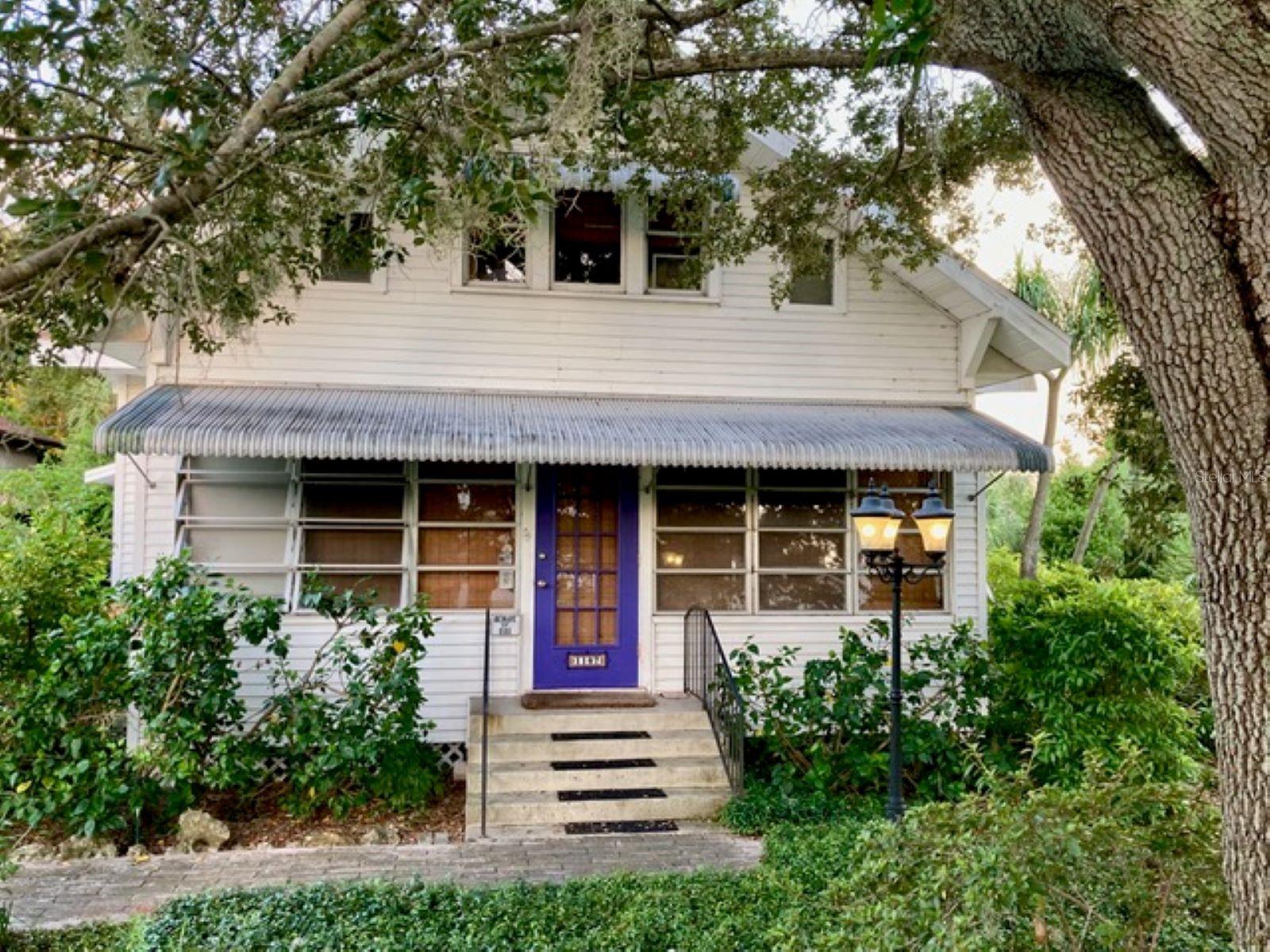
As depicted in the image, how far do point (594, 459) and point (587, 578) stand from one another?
1.63 meters

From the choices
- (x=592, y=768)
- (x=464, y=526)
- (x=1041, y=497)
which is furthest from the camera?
(x=1041, y=497)

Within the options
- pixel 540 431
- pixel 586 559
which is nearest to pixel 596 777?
pixel 586 559

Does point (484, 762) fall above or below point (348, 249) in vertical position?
below

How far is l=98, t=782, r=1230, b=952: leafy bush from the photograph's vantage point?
2.87 metres

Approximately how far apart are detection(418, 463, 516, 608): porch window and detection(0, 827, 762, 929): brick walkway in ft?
7.78

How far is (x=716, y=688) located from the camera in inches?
275

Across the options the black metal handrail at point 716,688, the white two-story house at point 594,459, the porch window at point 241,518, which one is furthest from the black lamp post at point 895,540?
the porch window at point 241,518

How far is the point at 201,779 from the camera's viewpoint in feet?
20.0

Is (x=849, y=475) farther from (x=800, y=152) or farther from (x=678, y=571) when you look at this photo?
(x=800, y=152)


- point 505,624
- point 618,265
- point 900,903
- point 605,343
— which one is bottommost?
point 900,903

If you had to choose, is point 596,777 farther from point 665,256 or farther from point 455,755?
point 665,256

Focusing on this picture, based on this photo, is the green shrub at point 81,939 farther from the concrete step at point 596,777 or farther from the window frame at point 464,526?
the window frame at point 464,526

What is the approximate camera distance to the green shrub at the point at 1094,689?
6770 mm

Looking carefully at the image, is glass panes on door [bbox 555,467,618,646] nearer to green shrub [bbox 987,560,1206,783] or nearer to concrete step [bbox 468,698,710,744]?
concrete step [bbox 468,698,710,744]
